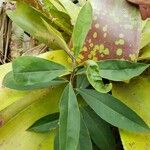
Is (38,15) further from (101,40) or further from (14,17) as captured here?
(101,40)

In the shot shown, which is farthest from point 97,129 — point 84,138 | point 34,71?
point 34,71

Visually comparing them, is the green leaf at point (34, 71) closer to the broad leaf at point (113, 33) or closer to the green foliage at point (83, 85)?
the green foliage at point (83, 85)

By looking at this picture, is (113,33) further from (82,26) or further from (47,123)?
(47,123)

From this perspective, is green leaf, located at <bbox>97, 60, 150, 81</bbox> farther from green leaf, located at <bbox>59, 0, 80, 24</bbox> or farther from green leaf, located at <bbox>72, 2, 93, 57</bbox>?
green leaf, located at <bbox>59, 0, 80, 24</bbox>

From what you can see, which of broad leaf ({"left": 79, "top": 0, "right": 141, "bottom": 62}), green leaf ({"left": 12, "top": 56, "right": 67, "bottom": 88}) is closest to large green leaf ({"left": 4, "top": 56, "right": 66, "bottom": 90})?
green leaf ({"left": 12, "top": 56, "right": 67, "bottom": 88})

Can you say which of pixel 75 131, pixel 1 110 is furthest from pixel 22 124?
pixel 75 131
